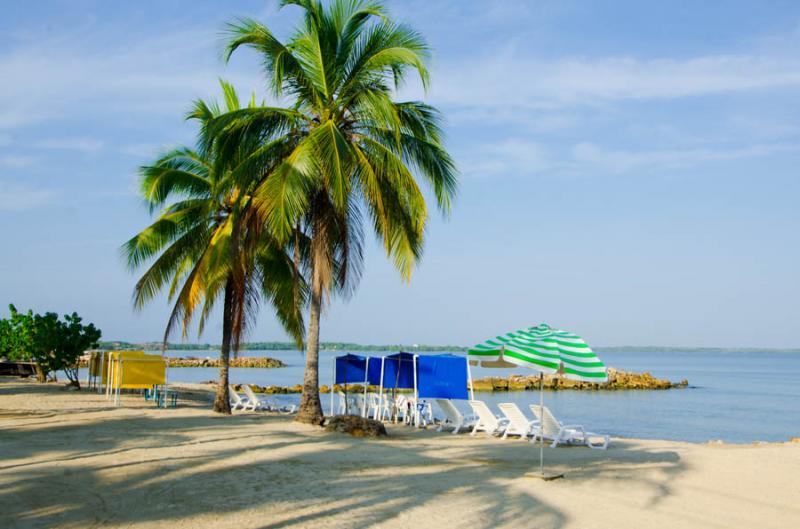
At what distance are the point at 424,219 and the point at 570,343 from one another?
597 centimetres

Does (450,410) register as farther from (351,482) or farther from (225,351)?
(351,482)

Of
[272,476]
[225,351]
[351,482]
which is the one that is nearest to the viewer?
[351,482]

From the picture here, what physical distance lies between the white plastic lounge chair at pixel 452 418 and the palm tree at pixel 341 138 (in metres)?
3.30

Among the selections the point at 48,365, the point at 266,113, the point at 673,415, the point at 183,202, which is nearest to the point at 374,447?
the point at 266,113

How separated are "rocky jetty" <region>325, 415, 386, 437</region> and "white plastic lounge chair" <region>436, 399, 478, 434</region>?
2589mm

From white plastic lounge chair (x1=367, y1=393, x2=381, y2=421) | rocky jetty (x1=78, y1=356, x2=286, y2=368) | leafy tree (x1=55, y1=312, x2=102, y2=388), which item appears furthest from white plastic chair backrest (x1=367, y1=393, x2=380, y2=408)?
rocky jetty (x1=78, y1=356, x2=286, y2=368)

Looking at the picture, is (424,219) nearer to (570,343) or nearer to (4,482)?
(570,343)

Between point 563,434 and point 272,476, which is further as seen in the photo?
point 563,434

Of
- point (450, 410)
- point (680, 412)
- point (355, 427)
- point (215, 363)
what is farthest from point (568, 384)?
point (215, 363)

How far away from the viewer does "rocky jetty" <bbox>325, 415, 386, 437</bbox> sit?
595 inches

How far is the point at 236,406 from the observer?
79.9 feet

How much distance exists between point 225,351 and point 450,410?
20.7 ft

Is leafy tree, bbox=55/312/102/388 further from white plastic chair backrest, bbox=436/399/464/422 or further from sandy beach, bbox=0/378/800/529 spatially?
white plastic chair backrest, bbox=436/399/464/422

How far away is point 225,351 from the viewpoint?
64.2ft
